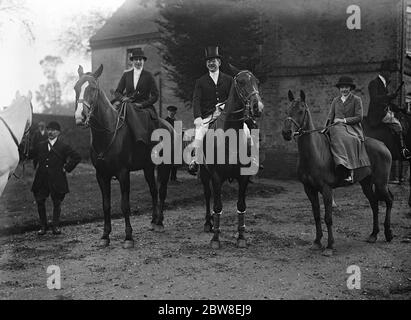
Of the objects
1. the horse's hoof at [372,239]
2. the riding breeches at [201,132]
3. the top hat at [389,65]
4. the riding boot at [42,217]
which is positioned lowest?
the horse's hoof at [372,239]

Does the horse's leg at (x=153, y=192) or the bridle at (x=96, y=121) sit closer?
the bridle at (x=96, y=121)

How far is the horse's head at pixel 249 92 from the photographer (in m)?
6.48

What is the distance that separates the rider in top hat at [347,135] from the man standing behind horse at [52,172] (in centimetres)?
469

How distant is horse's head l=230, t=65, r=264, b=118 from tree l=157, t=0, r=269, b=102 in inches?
287

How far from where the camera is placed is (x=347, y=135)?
724 cm

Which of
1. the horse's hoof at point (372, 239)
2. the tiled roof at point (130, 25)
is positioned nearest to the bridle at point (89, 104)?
the horse's hoof at point (372, 239)

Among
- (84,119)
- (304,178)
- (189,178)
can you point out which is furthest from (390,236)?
(189,178)

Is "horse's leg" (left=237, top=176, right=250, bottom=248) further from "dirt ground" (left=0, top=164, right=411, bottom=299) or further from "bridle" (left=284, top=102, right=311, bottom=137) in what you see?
"bridle" (left=284, top=102, right=311, bottom=137)

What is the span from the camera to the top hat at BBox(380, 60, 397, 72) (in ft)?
55.2

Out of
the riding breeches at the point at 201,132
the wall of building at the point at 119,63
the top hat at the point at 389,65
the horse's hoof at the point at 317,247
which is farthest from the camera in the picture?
the wall of building at the point at 119,63

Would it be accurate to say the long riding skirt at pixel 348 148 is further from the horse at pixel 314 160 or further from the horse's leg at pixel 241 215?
the horse's leg at pixel 241 215

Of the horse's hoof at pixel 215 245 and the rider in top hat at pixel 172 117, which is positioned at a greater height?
the rider in top hat at pixel 172 117

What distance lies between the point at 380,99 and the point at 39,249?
8.52m

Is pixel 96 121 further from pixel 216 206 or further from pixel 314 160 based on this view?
pixel 314 160
